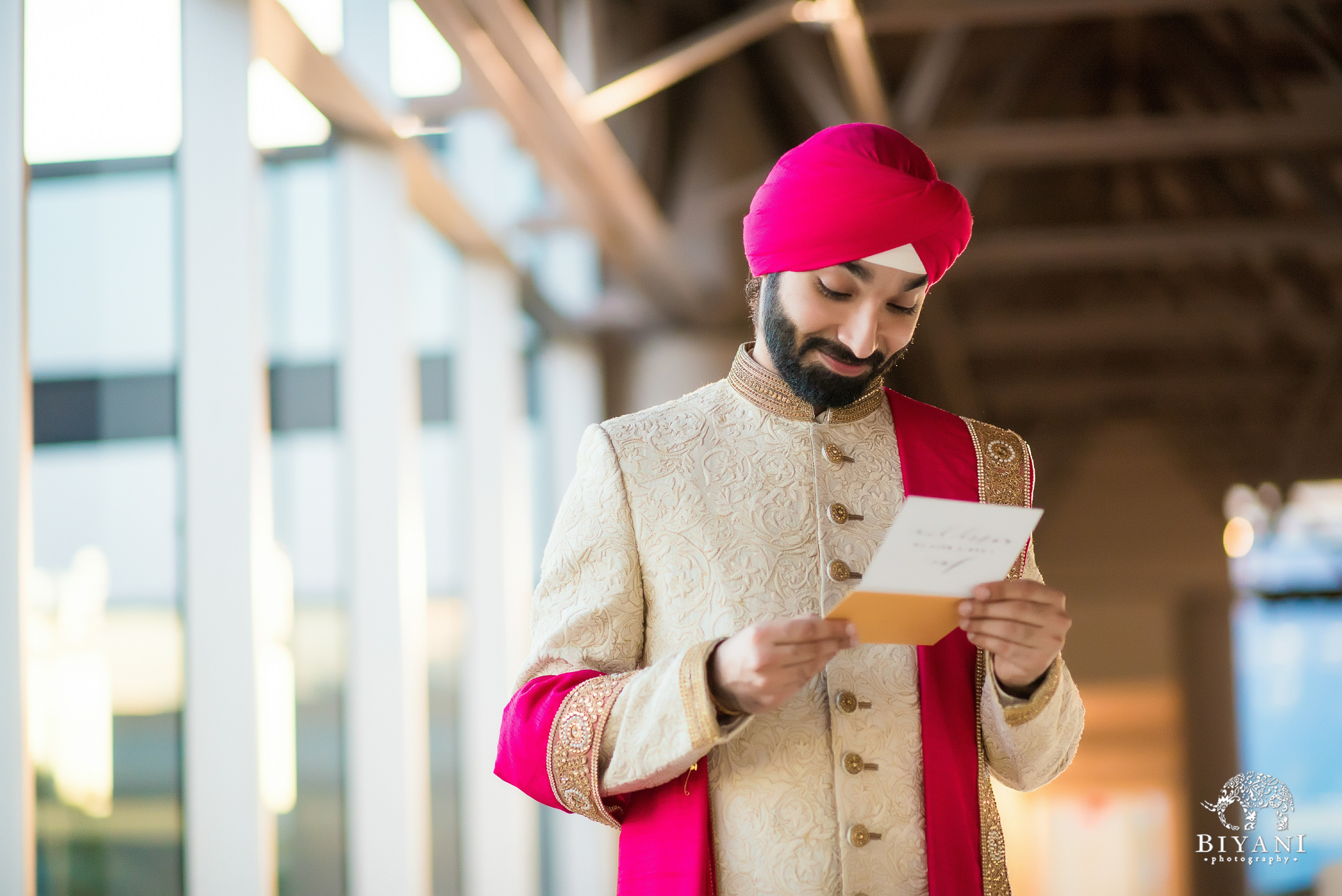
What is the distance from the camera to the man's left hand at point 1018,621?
1.35 m

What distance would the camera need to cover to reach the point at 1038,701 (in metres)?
1.46

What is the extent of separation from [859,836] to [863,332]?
56 cm

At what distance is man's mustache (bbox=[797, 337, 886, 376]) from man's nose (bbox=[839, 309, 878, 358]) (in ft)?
0.05

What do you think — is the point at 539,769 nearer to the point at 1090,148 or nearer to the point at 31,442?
the point at 31,442

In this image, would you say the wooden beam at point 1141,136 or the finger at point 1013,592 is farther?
the wooden beam at point 1141,136

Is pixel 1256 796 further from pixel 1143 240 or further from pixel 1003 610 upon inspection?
pixel 1143 240

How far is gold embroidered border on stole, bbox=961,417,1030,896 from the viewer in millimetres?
1542

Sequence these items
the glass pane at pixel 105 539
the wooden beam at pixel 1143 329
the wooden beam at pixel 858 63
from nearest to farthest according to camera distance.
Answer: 1. the glass pane at pixel 105 539
2. the wooden beam at pixel 858 63
3. the wooden beam at pixel 1143 329

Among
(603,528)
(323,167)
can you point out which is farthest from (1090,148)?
(603,528)

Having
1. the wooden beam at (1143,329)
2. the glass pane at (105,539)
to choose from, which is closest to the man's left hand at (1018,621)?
the glass pane at (105,539)

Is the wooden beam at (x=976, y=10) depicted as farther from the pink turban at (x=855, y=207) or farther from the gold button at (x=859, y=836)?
the gold button at (x=859, y=836)

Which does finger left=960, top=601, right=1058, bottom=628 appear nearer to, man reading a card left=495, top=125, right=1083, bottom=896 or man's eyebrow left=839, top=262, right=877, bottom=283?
man reading a card left=495, top=125, right=1083, bottom=896

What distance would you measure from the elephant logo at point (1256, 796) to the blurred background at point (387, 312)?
62 millimetres

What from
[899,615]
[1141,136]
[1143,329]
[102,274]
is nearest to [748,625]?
[899,615]
